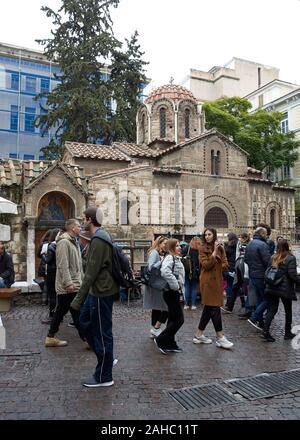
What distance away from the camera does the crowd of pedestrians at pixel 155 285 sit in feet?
16.0

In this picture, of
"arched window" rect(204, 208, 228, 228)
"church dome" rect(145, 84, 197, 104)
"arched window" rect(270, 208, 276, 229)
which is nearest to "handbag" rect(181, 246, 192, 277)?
"arched window" rect(204, 208, 228, 228)

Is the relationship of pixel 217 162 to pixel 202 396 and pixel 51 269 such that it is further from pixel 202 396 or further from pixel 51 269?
pixel 202 396

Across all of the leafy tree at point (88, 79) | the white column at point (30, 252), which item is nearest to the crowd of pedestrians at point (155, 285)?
the white column at point (30, 252)

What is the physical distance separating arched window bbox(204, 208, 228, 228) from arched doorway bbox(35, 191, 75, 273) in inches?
333

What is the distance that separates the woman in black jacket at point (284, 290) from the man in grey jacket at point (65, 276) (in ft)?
12.0

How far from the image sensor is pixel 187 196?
21719mm

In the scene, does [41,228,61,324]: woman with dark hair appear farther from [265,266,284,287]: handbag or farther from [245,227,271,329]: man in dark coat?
[265,266,284,287]: handbag

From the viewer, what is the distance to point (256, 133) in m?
33.7

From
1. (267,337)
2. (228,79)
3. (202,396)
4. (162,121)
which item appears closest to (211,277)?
(267,337)

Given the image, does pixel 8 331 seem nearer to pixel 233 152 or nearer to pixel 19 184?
pixel 19 184

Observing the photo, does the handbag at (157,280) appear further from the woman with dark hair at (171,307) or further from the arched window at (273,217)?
the arched window at (273,217)

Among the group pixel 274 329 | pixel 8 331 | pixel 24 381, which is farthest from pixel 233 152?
pixel 24 381

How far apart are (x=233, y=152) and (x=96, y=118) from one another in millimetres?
12903
